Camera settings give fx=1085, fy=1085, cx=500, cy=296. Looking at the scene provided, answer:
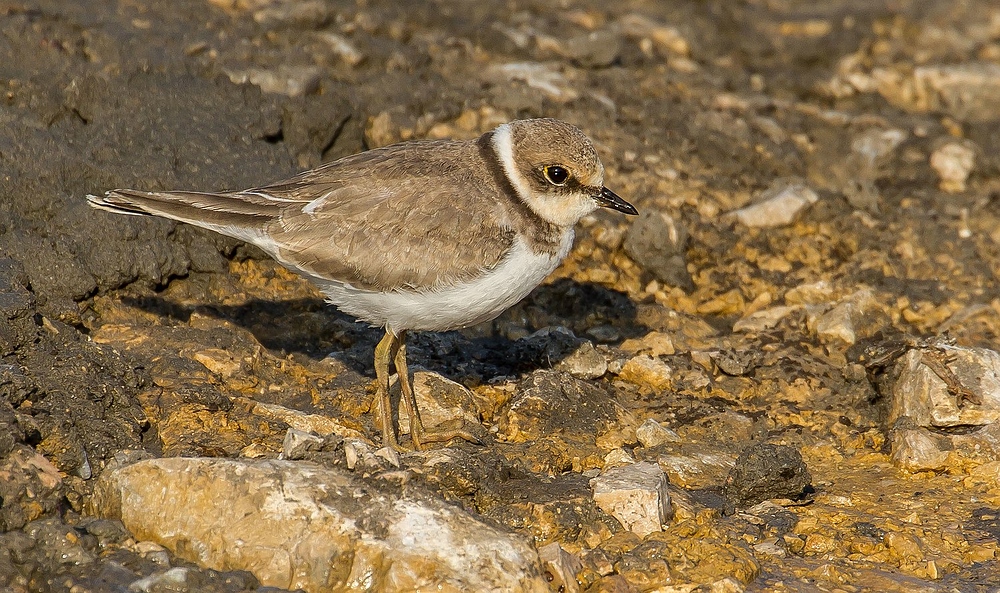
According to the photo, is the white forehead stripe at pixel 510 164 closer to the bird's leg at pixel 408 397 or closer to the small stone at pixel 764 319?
the bird's leg at pixel 408 397

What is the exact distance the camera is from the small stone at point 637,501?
208 inches

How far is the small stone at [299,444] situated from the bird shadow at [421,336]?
169 centimetres

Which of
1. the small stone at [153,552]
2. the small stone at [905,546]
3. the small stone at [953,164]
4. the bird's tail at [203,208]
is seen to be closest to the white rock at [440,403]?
the bird's tail at [203,208]

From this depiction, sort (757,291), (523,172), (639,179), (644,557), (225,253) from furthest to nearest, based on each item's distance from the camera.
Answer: (639,179), (757,291), (225,253), (523,172), (644,557)

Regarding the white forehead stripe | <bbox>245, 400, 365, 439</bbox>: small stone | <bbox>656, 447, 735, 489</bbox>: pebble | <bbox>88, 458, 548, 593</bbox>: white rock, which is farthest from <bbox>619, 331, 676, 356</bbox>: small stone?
<bbox>88, 458, 548, 593</bbox>: white rock

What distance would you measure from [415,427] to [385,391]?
0.88ft

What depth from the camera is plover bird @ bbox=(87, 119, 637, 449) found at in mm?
5931

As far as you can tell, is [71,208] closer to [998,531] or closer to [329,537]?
[329,537]

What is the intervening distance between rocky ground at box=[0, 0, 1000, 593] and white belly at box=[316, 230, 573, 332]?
64 cm

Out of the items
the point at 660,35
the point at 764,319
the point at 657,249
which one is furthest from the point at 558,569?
the point at 660,35

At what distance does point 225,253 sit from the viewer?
23.9 feet

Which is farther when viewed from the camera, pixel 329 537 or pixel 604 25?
pixel 604 25

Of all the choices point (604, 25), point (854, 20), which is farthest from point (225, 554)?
point (854, 20)

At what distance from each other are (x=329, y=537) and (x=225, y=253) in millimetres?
3176
